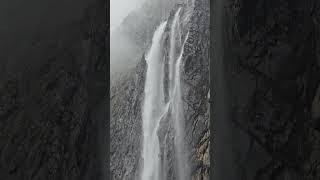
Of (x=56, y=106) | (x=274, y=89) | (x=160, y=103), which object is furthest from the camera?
(x=160, y=103)

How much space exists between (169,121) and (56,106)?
4.09m

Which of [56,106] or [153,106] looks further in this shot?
[153,106]

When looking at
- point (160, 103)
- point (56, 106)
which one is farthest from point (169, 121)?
point (56, 106)

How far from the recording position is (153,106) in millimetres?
6410

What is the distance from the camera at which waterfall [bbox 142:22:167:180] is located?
6156 mm

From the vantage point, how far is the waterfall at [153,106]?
20.2ft

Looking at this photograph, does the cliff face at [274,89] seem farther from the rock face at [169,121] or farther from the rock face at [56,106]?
the rock face at [169,121]

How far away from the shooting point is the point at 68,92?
7.50 feet

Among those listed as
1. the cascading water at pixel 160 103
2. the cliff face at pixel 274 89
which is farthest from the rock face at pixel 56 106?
the cascading water at pixel 160 103

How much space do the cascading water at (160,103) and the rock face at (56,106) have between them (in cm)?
380

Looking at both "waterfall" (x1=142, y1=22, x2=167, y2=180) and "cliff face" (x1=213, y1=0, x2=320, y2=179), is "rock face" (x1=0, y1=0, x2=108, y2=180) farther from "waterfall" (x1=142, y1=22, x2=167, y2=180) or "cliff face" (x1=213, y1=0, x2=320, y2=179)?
"waterfall" (x1=142, y1=22, x2=167, y2=180)

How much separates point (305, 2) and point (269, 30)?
7.8 inches

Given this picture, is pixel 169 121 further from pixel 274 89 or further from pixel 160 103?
pixel 274 89

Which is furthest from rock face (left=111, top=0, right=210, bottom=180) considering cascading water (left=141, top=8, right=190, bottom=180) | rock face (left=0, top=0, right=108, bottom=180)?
rock face (left=0, top=0, right=108, bottom=180)
